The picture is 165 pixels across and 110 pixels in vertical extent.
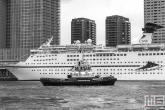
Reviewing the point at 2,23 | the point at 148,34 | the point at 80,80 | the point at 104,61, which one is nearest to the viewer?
the point at 80,80

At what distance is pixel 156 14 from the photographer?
19125 cm

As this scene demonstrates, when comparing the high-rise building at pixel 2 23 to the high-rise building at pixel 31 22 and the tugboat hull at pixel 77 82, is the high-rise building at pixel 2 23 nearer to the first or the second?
the high-rise building at pixel 31 22

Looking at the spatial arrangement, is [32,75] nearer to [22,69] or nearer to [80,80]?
[22,69]

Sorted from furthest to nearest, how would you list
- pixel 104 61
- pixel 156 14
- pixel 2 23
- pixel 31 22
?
pixel 156 14 → pixel 2 23 → pixel 31 22 → pixel 104 61

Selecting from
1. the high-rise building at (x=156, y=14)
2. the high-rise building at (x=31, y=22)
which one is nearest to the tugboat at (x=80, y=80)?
the high-rise building at (x=31, y=22)

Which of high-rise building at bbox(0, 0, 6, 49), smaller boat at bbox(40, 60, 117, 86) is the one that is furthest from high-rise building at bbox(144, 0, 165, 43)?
smaller boat at bbox(40, 60, 117, 86)

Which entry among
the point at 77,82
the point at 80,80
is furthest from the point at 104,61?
the point at 77,82

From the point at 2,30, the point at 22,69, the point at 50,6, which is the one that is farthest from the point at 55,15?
the point at 22,69

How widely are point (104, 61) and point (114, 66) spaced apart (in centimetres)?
318

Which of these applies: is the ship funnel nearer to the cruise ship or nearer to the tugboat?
the cruise ship

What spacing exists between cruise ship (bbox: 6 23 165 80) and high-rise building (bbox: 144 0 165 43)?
73468 mm

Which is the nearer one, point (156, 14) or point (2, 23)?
point (2, 23)

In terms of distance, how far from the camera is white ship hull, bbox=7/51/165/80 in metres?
107

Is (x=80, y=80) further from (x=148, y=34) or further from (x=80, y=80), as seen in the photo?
(x=148, y=34)
